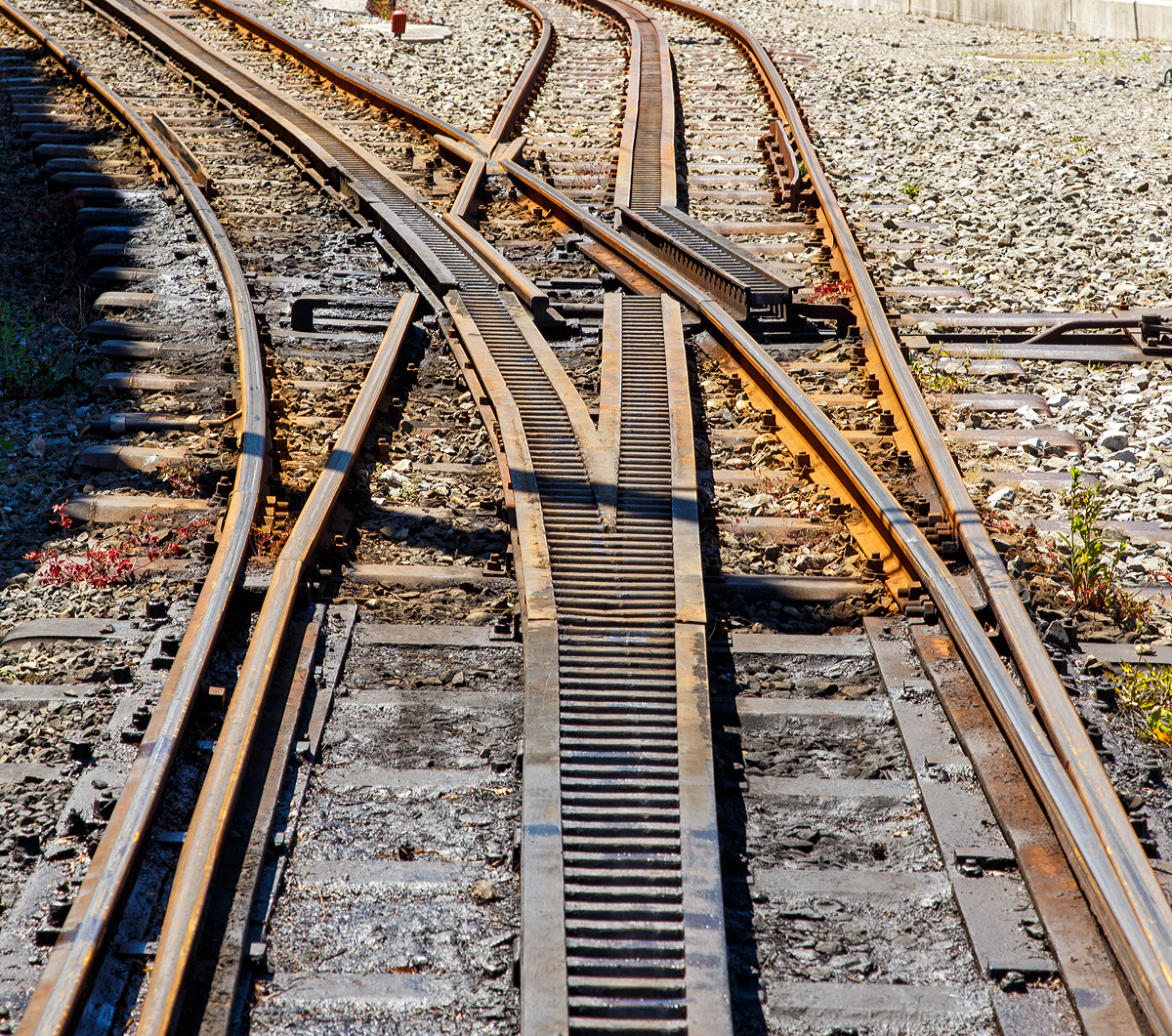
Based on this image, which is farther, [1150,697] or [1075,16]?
[1075,16]

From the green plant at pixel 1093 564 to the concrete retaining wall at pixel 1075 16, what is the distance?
15257 millimetres

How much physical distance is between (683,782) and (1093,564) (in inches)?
92.6

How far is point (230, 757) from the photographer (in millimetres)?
3729

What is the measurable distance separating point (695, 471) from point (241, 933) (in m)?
3.07

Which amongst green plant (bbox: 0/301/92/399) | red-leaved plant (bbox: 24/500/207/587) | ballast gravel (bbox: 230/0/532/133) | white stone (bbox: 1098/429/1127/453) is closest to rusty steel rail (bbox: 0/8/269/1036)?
red-leaved plant (bbox: 24/500/207/587)

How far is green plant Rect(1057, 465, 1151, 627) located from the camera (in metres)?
4.84

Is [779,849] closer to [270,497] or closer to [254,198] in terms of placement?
[270,497]

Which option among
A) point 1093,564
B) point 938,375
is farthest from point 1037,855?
point 938,375

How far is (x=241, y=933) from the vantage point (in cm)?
326

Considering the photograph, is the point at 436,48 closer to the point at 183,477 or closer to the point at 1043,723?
the point at 183,477

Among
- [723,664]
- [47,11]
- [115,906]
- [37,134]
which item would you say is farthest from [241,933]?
[47,11]

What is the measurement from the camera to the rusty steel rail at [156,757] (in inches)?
120

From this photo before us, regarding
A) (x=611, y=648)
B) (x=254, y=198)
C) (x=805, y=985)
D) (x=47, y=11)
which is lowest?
(x=805, y=985)

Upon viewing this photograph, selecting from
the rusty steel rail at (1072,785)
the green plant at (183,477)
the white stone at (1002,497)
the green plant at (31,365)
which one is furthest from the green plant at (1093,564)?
the green plant at (31,365)
